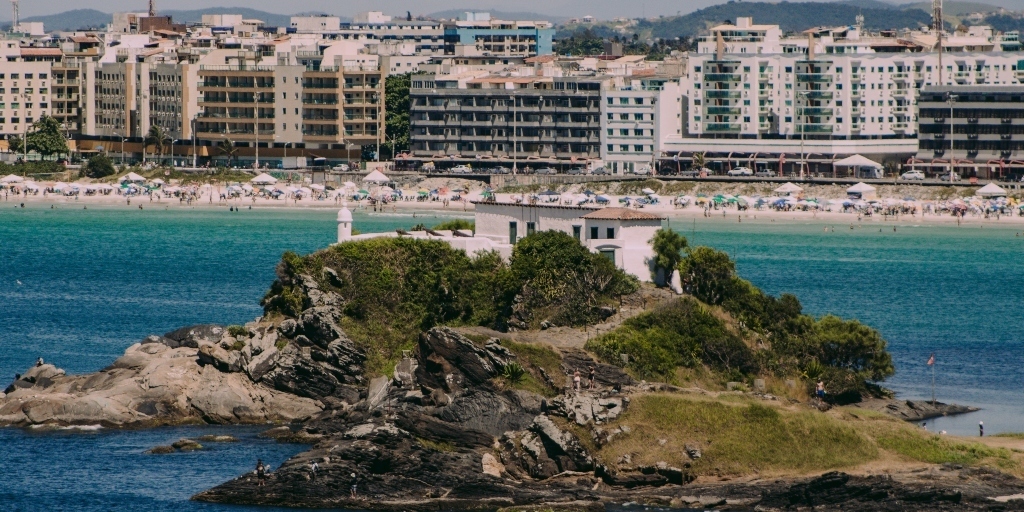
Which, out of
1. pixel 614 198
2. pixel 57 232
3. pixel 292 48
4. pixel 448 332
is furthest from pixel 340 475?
pixel 292 48

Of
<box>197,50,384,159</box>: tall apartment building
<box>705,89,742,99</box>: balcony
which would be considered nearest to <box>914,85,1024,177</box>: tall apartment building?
<box>705,89,742,99</box>: balcony

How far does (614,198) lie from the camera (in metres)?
166

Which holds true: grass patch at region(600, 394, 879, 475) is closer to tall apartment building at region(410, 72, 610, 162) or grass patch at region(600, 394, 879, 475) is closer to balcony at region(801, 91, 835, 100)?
balcony at region(801, 91, 835, 100)

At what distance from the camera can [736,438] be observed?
53.3 meters

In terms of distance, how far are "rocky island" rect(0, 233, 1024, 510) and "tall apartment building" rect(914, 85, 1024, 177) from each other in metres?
105

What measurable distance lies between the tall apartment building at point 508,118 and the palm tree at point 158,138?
28229mm

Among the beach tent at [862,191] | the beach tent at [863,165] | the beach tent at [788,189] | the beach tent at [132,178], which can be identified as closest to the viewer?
the beach tent at [862,191]

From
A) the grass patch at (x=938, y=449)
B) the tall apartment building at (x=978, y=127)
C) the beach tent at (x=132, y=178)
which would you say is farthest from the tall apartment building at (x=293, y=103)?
the grass patch at (x=938, y=449)

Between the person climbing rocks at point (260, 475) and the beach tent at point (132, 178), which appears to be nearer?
the person climbing rocks at point (260, 475)

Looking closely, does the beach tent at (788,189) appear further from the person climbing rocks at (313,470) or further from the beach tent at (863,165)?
the person climbing rocks at (313,470)

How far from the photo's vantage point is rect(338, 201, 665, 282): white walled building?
224 feet

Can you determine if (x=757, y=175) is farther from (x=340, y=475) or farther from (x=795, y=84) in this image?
(x=340, y=475)

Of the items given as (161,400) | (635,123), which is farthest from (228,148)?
(161,400)

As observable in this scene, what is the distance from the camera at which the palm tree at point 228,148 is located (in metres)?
189
